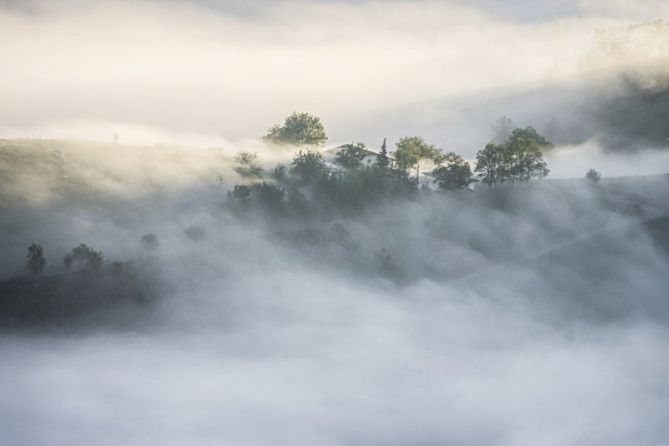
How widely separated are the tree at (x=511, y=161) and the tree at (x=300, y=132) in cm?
3767

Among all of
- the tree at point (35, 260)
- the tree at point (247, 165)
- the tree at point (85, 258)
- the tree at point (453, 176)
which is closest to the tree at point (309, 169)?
the tree at point (247, 165)

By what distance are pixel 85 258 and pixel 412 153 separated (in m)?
73.8

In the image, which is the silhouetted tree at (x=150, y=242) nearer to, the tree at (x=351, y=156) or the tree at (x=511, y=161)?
the tree at (x=351, y=156)

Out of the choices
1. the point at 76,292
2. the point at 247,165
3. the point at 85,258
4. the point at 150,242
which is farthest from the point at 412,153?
the point at 76,292

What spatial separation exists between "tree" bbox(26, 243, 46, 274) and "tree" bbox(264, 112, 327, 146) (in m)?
70.7

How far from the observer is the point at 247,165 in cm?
12912

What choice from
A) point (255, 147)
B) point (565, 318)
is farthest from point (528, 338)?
point (255, 147)

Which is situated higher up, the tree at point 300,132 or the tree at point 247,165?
the tree at point 300,132

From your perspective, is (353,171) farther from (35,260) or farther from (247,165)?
(35,260)

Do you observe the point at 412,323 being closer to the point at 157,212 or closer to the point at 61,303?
the point at 157,212

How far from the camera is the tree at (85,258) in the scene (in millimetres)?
88750

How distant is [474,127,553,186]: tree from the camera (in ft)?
464

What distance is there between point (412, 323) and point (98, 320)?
66.6 metres

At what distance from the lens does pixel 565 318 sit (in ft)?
436
